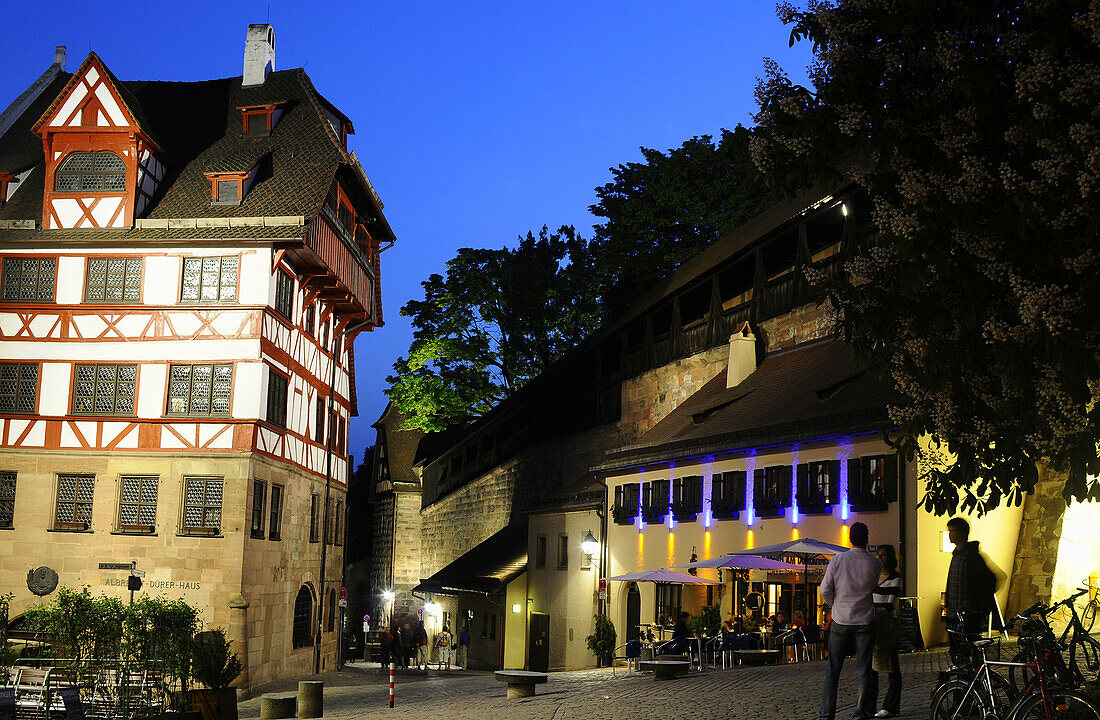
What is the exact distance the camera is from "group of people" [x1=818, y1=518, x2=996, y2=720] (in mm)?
10430

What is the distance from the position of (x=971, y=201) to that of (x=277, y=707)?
14556 millimetres

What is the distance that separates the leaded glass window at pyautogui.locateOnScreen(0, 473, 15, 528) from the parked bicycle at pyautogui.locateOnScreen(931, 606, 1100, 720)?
24.0 metres

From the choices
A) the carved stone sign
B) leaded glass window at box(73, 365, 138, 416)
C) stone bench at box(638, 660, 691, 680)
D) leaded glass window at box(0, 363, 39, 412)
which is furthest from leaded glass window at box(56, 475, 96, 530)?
stone bench at box(638, 660, 691, 680)

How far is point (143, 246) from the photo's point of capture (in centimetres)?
2956

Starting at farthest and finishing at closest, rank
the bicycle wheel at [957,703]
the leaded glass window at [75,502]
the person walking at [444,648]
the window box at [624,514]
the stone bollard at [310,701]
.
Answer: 1. the person walking at [444,648]
2. the window box at [624,514]
3. the leaded glass window at [75,502]
4. the stone bollard at [310,701]
5. the bicycle wheel at [957,703]

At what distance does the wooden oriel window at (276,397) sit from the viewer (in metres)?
29.5

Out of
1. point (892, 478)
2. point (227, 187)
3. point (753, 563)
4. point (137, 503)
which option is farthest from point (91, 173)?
point (892, 478)

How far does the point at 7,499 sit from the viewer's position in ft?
93.9

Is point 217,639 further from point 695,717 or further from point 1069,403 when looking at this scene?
point 1069,403

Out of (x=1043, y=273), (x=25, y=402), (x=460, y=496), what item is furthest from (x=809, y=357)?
(x=460, y=496)

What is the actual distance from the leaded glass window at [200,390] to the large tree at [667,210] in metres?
22.8

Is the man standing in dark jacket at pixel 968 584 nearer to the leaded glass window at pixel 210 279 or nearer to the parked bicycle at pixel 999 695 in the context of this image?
the parked bicycle at pixel 999 695

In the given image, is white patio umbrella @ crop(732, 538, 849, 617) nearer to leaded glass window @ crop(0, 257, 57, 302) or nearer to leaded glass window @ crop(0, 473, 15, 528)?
leaded glass window @ crop(0, 473, 15, 528)

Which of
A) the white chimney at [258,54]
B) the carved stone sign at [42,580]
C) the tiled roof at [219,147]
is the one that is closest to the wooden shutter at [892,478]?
the tiled roof at [219,147]
